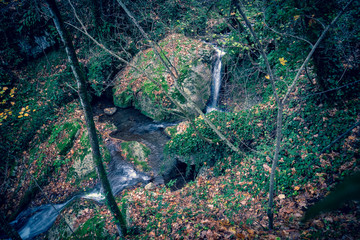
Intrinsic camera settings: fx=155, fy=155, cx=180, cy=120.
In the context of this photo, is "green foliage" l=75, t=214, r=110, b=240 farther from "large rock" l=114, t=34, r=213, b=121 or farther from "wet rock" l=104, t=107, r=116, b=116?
"wet rock" l=104, t=107, r=116, b=116

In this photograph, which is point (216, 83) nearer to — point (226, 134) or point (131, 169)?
point (226, 134)

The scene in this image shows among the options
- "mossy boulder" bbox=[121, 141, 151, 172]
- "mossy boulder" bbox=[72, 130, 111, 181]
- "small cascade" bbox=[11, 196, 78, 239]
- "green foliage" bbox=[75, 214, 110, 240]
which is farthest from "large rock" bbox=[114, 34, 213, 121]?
"small cascade" bbox=[11, 196, 78, 239]

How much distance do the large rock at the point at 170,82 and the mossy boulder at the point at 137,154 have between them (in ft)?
7.72

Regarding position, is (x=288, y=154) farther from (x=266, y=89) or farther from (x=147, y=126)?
(x=147, y=126)

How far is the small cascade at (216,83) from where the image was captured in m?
9.64

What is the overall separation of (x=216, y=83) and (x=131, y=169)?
7.01 meters

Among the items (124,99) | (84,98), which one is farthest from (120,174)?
(124,99)

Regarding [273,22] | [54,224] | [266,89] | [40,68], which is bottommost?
[54,224]

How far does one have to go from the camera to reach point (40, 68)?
1083 cm

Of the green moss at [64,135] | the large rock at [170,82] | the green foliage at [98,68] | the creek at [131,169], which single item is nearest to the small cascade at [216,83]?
the creek at [131,169]

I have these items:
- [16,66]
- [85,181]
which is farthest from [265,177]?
[16,66]

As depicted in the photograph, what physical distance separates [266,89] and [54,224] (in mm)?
10376

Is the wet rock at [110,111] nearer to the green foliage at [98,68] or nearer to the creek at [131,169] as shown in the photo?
the creek at [131,169]

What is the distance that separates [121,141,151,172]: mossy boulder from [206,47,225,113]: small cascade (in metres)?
4.60
